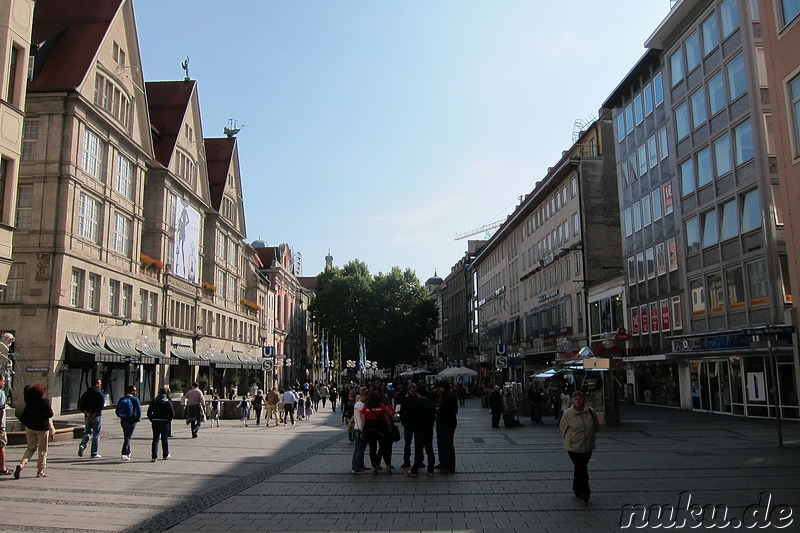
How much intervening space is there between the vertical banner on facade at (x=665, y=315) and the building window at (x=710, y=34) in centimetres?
1224

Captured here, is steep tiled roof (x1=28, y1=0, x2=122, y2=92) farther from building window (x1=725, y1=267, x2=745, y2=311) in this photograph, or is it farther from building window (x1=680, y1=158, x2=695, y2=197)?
building window (x1=725, y1=267, x2=745, y2=311)

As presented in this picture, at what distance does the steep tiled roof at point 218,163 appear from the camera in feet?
198

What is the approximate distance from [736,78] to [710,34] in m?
3.58

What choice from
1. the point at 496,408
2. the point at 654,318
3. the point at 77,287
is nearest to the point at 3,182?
the point at 77,287

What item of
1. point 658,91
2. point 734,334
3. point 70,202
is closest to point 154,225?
point 70,202

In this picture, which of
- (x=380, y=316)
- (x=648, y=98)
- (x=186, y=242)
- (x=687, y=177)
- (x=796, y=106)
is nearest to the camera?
(x=796, y=106)

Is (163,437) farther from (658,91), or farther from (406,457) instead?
(658,91)

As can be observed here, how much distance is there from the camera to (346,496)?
11.0 m


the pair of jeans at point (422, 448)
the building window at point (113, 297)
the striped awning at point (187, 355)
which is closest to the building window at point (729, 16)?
the pair of jeans at point (422, 448)

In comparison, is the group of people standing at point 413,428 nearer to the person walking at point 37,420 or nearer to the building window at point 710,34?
the person walking at point 37,420

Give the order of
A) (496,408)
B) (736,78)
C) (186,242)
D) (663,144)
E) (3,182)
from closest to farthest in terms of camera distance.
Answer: (3,182)
(496,408)
(736,78)
(663,144)
(186,242)

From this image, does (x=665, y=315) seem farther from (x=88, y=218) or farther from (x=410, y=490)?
(x=88, y=218)

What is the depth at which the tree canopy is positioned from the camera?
3637 inches

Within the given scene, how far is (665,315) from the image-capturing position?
35562 millimetres
